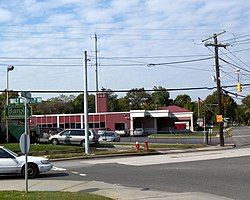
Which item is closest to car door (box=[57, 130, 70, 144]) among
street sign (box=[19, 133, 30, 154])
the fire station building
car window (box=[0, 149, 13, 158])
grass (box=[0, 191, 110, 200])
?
car window (box=[0, 149, 13, 158])

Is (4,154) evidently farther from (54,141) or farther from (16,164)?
(54,141)

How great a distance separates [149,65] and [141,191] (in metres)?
30.2

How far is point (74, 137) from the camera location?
41906 mm

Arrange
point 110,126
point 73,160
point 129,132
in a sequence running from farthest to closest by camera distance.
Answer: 1. point 110,126
2. point 129,132
3. point 73,160

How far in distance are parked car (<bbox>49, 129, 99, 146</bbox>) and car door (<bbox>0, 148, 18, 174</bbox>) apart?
2338 cm

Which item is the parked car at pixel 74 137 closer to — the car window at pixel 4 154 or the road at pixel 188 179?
the road at pixel 188 179

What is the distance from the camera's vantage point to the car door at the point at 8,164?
56.9 ft

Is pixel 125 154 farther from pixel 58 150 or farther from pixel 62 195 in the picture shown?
pixel 62 195

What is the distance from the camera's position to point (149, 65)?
4278 centimetres

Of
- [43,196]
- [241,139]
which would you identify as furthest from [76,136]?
[43,196]

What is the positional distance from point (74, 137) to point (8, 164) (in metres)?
24.6

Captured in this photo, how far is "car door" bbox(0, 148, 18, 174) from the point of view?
56.9 feet

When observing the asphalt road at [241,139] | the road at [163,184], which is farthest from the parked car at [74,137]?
the road at [163,184]

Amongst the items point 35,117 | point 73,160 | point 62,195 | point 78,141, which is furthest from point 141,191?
point 35,117
